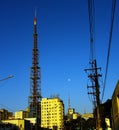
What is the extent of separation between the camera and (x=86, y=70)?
45.5m

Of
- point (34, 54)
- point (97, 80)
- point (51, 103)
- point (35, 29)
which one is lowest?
point (97, 80)

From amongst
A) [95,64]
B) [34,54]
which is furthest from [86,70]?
[34,54]

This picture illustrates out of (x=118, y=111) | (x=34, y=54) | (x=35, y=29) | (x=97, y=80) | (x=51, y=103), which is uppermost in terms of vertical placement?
(x=35, y=29)

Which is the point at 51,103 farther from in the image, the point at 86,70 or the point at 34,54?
the point at 86,70

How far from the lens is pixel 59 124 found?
19038 centimetres

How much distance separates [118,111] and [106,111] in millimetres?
42063

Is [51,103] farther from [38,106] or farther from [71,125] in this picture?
[71,125]

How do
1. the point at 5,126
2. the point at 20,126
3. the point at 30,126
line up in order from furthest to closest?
the point at 30,126 → the point at 20,126 → the point at 5,126

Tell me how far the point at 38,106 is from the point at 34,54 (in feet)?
92.4

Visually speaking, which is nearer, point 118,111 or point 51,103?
point 118,111

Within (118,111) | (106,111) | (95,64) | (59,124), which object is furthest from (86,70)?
(59,124)

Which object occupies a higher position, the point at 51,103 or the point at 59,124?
the point at 51,103

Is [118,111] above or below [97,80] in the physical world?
below

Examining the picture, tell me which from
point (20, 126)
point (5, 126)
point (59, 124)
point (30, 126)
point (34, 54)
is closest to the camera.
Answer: point (5, 126)
